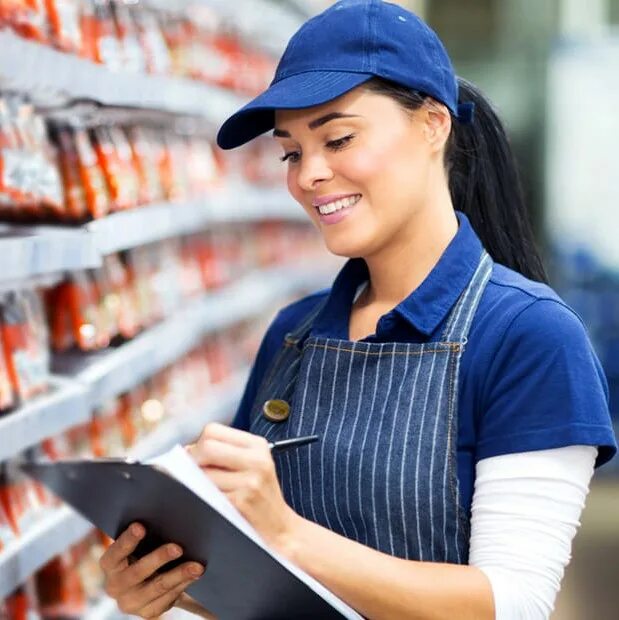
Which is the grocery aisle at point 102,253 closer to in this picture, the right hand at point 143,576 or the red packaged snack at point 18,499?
the red packaged snack at point 18,499

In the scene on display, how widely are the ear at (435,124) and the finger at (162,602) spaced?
0.65 metres

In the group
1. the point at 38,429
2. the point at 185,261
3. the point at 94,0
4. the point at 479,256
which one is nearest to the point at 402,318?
the point at 479,256

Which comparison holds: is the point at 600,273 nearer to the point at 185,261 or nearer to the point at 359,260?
the point at 185,261

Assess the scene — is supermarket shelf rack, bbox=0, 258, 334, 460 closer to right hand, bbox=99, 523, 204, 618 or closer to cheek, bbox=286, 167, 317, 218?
right hand, bbox=99, 523, 204, 618

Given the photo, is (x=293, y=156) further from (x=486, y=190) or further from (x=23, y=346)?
(x=23, y=346)

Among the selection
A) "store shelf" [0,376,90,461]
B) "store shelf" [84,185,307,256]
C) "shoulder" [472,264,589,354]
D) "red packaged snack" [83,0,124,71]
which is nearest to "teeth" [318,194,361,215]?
"shoulder" [472,264,589,354]

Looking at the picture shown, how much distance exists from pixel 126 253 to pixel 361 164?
194 centimetres

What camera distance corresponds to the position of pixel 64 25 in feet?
8.11

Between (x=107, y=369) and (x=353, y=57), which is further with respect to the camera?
(x=107, y=369)

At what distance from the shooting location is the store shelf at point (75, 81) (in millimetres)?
2107

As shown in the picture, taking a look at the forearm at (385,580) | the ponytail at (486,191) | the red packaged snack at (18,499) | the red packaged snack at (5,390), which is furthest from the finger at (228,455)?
the red packaged snack at (18,499)

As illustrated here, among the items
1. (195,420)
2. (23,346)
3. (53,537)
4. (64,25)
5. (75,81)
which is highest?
(64,25)

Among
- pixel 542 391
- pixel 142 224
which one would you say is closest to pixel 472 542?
pixel 542 391

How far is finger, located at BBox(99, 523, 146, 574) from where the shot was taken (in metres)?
1.53
